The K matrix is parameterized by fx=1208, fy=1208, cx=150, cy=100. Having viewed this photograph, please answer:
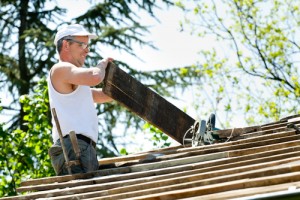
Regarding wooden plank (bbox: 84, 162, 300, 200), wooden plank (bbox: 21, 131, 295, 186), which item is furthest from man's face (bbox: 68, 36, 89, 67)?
wooden plank (bbox: 84, 162, 300, 200)

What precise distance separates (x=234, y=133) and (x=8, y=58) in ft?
51.8

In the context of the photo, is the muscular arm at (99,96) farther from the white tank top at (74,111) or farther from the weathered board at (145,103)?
the white tank top at (74,111)

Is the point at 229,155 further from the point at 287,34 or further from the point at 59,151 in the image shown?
the point at 287,34

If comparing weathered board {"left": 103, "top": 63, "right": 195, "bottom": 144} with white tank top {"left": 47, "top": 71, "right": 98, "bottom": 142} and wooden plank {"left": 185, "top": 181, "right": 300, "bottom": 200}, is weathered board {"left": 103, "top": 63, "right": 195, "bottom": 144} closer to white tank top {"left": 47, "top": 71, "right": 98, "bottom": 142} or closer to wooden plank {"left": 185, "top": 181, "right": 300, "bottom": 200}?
white tank top {"left": 47, "top": 71, "right": 98, "bottom": 142}

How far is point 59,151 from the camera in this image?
8.64m

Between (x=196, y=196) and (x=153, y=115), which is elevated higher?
(x=153, y=115)

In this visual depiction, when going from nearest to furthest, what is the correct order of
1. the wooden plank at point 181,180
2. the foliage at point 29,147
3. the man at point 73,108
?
1. the wooden plank at point 181,180
2. the man at point 73,108
3. the foliage at point 29,147

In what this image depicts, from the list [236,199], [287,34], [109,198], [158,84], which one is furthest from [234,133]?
[158,84]

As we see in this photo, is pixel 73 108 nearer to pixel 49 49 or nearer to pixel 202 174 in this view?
pixel 202 174

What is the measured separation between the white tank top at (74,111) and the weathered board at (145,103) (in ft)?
0.84

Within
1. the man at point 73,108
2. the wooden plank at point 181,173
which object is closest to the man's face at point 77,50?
the man at point 73,108

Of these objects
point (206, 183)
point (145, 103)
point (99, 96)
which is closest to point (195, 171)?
point (206, 183)

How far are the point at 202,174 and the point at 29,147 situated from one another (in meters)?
8.55

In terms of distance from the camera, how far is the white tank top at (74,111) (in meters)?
8.62
